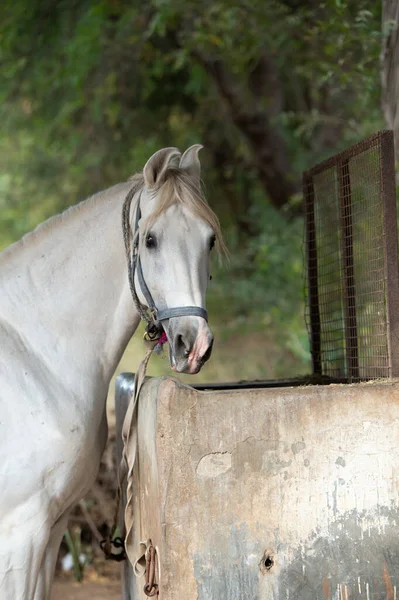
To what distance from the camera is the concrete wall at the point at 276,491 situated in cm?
215

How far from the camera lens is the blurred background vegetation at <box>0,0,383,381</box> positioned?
630 cm

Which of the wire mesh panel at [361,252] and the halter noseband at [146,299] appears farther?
the halter noseband at [146,299]

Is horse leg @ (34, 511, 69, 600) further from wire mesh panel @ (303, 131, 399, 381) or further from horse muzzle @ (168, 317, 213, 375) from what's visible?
wire mesh panel @ (303, 131, 399, 381)

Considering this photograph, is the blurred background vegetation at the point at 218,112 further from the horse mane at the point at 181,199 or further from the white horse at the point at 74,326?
the white horse at the point at 74,326

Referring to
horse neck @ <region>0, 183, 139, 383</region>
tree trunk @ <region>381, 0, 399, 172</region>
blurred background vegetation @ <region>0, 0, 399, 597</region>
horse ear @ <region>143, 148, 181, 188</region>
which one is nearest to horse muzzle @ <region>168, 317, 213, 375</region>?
horse neck @ <region>0, 183, 139, 383</region>

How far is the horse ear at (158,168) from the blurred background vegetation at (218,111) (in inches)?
90.4

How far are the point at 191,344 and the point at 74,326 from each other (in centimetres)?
57

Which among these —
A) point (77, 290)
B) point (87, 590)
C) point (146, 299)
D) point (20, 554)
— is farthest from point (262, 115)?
point (20, 554)

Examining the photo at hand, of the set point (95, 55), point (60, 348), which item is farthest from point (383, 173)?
point (95, 55)

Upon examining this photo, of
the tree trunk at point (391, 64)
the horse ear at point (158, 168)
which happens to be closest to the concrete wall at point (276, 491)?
the horse ear at point (158, 168)

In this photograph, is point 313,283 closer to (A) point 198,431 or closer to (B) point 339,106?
(A) point 198,431

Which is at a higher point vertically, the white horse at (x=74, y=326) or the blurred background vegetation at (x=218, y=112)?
the white horse at (x=74, y=326)

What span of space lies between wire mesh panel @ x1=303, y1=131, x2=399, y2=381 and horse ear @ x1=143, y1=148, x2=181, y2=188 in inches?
29.2

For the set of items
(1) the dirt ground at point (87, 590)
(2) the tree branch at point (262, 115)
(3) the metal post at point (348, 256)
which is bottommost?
(1) the dirt ground at point (87, 590)
